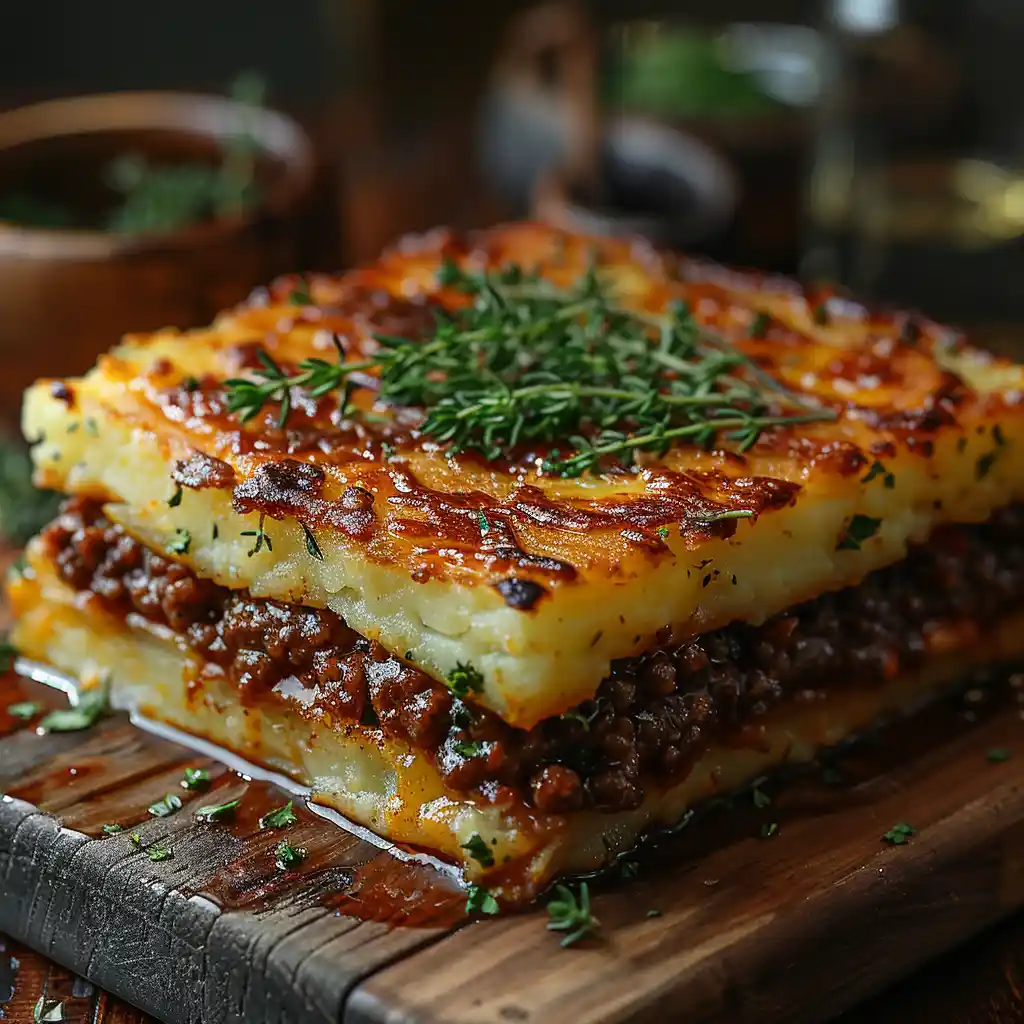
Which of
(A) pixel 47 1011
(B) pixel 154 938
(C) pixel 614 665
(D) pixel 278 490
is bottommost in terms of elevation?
(A) pixel 47 1011

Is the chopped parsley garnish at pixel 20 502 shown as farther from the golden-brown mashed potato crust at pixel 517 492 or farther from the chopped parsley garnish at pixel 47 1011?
the chopped parsley garnish at pixel 47 1011

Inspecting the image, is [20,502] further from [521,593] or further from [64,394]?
[521,593]

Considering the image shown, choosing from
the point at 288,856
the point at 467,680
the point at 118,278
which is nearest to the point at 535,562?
the point at 467,680

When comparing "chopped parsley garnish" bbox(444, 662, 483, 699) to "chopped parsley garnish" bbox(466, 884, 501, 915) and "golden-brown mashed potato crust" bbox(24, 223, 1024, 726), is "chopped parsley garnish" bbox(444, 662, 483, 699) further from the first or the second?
"chopped parsley garnish" bbox(466, 884, 501, 915)

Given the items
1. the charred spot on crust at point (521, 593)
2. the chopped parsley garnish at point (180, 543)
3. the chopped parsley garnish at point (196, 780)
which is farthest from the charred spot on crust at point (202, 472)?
the charred spot on crust at point (521, 593)

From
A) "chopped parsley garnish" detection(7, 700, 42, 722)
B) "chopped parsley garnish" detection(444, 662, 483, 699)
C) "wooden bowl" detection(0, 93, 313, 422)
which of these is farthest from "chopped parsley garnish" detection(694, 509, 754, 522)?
"wooden bowl" detection(0, 93, 313, 422)

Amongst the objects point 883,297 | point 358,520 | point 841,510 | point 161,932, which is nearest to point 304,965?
point 161,932
